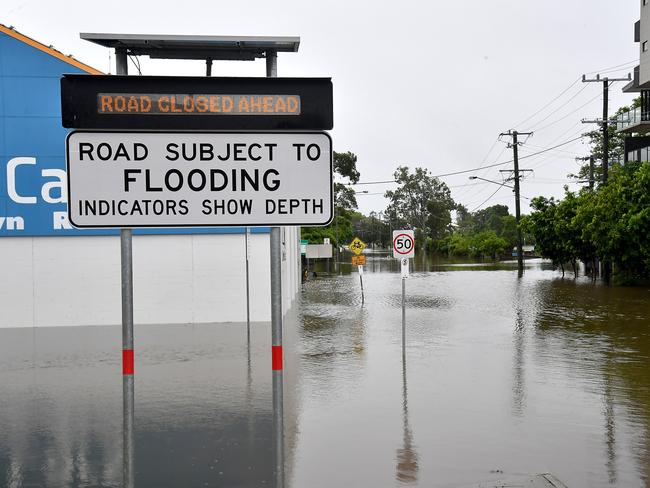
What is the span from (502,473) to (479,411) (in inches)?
106

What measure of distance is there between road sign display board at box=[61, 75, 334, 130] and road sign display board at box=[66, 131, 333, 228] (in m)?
0.06

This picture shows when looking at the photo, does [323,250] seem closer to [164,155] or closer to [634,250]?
[634,250]

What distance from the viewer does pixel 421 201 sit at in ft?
445

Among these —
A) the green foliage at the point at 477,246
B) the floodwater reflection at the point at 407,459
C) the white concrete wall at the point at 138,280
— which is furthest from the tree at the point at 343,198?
the floodwater reflection at the point at 407,459

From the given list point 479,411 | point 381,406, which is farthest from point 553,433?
point 381,406

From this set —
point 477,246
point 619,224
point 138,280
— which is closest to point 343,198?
point 477,246

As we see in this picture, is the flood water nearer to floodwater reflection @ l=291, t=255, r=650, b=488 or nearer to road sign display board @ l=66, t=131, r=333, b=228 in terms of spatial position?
floodwater reflection @ l=291, t=255, r=650, b=488

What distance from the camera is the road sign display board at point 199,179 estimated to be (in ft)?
11.8

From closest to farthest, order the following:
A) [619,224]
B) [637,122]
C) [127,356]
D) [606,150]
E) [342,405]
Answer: [127,356], [342,405], [619,224], [606,150], [637,122]

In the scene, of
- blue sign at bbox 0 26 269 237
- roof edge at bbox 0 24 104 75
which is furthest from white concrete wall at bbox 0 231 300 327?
roof edge at bbox 0 24 104 75

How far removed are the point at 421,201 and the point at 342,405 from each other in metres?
127

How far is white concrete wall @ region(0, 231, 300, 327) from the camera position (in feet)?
65.8

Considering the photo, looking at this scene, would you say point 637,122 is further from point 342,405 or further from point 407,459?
point 407,459

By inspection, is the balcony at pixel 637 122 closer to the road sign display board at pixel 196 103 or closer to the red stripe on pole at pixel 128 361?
the road sign display board at pixel 196 103
